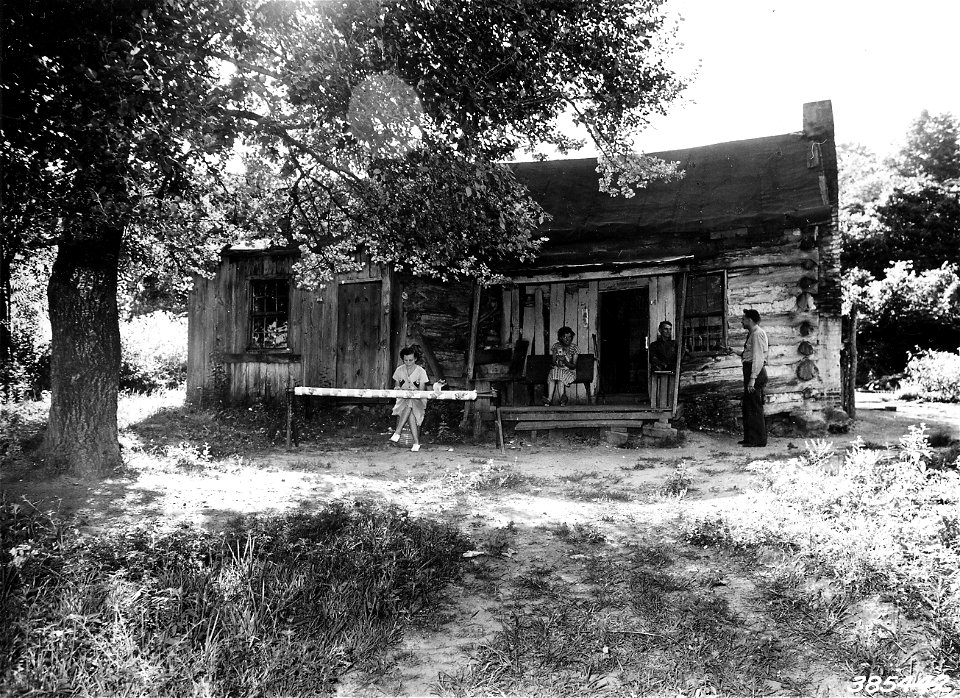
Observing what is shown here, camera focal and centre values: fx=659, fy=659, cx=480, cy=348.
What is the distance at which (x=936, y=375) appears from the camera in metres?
18.2

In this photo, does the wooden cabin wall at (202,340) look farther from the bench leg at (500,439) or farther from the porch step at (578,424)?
the porch step at (578,424)

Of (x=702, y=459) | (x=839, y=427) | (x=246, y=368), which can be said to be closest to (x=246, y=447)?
(x=246, y=368)

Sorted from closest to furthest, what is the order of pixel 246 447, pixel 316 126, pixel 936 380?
pixel 316 126
pixel 246 447
pixel 936 380

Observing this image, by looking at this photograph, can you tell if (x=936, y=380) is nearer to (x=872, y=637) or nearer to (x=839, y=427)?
(x=839, y=427)

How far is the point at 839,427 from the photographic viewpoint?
11336mm

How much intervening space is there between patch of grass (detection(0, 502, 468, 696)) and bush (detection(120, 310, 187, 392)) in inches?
596

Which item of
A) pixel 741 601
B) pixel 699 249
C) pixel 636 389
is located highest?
pixel 699 249

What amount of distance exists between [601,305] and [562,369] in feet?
5.27

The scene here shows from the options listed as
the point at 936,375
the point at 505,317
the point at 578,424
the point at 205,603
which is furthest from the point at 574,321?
the point at 936,375

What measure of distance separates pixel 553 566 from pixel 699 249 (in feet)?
28.4

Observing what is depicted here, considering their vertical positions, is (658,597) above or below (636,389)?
below

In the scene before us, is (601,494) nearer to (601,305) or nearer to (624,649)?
(624,649)

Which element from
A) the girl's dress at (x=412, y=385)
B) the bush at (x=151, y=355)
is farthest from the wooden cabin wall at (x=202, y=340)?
the girl's dress at (x=412, y=385)

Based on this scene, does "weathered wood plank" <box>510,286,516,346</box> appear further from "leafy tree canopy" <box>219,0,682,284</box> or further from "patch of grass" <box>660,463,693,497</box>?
"patch of grass" <box>660,463,693,497</box>
